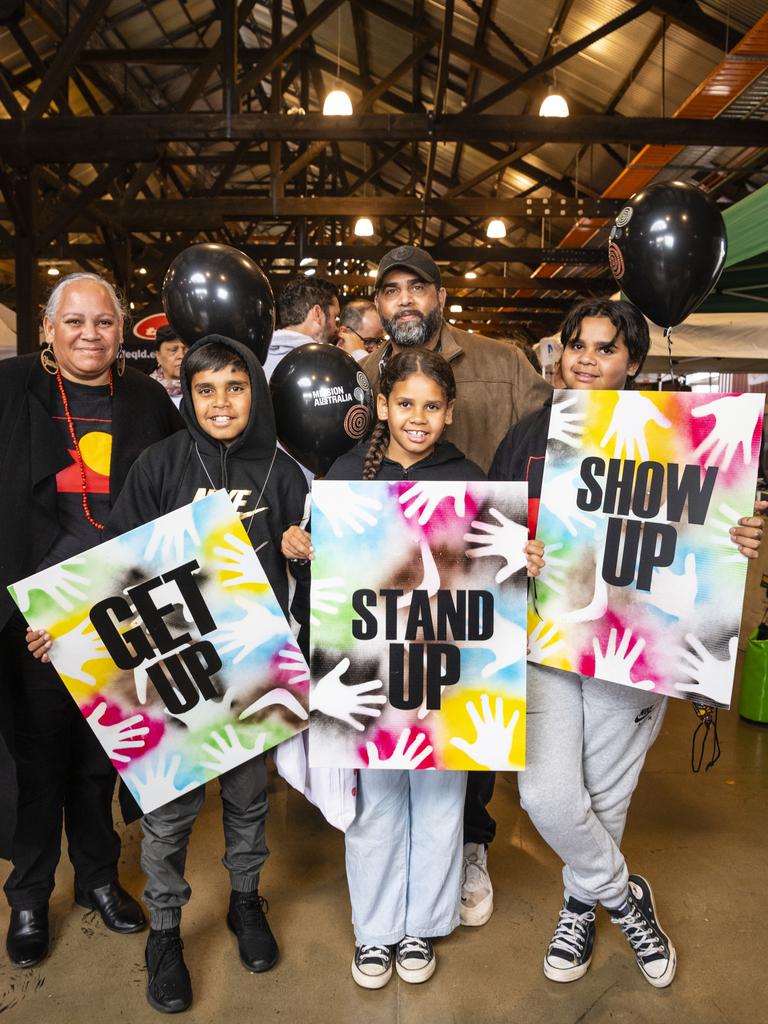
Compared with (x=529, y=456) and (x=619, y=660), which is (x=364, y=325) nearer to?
(x=529, y=456)

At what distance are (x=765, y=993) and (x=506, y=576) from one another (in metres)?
1.19

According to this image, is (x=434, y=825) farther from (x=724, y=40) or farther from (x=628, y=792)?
(x=724, y=40)

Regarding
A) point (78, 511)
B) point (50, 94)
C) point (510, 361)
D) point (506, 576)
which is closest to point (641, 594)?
point (506, 576)

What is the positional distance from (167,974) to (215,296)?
1.75 meters

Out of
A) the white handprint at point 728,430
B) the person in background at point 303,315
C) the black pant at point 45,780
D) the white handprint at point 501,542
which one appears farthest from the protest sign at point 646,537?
the person in background at point 303,315

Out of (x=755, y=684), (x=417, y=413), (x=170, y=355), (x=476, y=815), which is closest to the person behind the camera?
(x=417, y=413)

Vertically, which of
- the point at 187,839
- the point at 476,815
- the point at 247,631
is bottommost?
the point at 476,815

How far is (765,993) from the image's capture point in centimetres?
182

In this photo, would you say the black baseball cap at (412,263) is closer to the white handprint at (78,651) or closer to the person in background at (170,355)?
the white handprint at (78,651)

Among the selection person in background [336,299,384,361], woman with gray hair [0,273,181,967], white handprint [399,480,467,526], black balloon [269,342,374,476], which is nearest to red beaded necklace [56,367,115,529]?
woman with gray hair [0,273,181,967]

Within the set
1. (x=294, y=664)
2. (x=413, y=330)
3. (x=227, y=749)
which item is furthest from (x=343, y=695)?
(x=413, y=330)

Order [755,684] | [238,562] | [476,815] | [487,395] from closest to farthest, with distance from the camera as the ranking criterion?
[238,562] → [476,815] → [487,395] → [755,684]

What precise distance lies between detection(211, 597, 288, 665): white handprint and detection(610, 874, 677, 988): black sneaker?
1054 mm

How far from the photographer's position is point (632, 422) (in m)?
1.66
